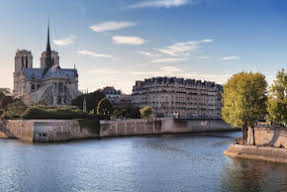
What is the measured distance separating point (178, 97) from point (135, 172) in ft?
363

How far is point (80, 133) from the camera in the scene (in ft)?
279

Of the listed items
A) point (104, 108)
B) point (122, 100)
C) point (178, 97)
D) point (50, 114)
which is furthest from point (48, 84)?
point (50, 114)

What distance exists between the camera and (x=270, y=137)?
5066 cm

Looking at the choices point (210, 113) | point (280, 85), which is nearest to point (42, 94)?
point (210, 113)

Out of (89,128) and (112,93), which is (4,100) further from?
(112,93)

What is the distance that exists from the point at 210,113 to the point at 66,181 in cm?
13289

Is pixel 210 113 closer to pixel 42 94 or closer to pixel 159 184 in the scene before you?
pixel 42 94

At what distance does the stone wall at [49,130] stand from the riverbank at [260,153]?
3894 cm

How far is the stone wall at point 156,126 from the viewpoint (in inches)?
3696

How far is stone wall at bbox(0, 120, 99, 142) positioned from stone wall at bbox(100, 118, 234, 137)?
15.9ft

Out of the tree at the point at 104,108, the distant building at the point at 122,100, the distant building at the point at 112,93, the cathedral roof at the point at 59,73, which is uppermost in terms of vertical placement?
the cathedral roof at the point at 59,73

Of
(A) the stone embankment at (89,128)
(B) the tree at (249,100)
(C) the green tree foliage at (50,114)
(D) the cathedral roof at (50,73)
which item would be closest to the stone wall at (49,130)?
(A) the stone embankment at (89,128)

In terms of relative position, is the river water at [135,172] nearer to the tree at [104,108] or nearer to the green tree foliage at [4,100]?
the tree at [104,108]

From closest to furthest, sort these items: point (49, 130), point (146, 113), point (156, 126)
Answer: point (49, 130) < point (156, 126) < point (146, 113)
